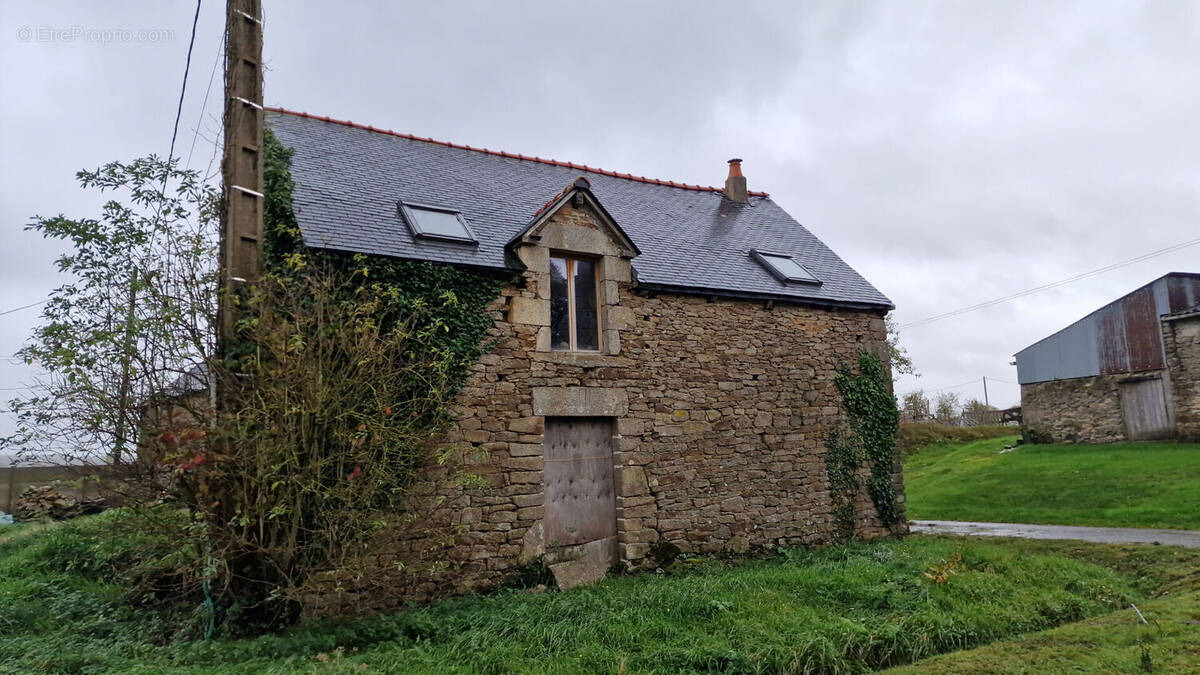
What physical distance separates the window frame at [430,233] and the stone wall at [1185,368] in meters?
20.2

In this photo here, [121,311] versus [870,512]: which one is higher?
[121,311]

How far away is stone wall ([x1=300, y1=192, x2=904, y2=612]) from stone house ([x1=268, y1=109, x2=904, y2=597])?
0.02 meters

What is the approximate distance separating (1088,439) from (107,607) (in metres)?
24.2

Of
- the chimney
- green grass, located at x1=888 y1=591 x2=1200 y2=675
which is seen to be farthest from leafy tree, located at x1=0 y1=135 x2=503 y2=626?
the chimney

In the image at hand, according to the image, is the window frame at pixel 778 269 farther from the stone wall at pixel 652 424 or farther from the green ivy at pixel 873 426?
the green ivy at pixel 873 426

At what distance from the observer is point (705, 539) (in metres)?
9.90

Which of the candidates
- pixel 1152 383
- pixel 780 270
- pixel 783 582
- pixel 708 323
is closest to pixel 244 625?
pixel 783 582

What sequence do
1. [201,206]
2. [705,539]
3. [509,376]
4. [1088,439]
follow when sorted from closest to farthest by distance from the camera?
[201,206] → [509,376] → [705,539] → [1088,439]

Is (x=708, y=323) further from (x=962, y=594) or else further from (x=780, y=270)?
(x=962, y=594)

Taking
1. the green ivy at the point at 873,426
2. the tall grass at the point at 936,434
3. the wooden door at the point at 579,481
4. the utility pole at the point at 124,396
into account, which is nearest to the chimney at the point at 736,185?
the green ivy at the point at 873,426

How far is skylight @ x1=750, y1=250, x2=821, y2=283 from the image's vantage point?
11.7m

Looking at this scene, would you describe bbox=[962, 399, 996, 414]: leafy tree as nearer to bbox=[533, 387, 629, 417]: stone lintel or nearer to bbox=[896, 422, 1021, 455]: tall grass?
bbox=[896, 422, 1021, 455]: tall grass

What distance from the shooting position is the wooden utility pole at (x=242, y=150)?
7117 millimetres

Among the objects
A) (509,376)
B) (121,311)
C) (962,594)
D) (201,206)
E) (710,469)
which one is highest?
(201,206)
